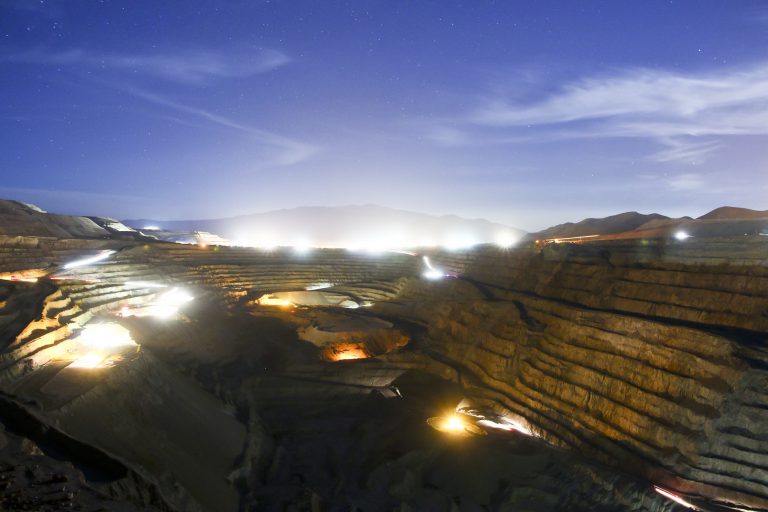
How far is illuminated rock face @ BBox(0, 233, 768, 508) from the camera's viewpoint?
9.12 metres

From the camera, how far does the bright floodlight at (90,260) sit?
20.8 m

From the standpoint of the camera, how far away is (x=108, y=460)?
6.36 m

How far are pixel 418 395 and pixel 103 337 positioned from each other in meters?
10.1

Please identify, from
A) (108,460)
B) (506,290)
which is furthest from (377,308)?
(108,460)

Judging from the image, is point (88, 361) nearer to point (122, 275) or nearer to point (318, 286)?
point (122, 275)

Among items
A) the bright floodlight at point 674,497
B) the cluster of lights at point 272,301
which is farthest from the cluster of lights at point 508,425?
the cluster of lights at point 272,301

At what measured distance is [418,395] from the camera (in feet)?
50.6

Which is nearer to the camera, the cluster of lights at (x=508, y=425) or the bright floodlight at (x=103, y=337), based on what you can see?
the bright floodlight at (x=103, y=337)

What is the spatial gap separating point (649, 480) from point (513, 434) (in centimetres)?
317

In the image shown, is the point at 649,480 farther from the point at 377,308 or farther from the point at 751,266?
the point at 377,308

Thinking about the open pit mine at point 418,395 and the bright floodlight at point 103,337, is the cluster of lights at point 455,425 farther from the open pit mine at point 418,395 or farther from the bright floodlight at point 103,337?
the bright floodlight at point 103,337

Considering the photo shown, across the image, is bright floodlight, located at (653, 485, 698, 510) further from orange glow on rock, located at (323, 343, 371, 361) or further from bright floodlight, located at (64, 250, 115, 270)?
bright floodlight, located at (64, 250, 115, 270)

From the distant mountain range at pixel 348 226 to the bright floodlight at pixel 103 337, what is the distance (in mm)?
111105

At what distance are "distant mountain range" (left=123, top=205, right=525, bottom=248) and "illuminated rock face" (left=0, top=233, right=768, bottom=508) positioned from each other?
106m
